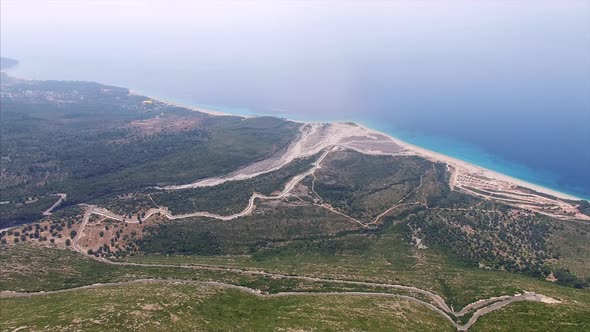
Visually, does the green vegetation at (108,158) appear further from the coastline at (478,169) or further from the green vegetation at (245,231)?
the coastline at (478,169)

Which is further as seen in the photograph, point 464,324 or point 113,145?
point 113,145

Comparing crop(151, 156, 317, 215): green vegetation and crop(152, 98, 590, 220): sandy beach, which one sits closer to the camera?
crop(151, 156, 317, 215): green vegetation

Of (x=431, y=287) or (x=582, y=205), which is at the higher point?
(x=582, y=205)

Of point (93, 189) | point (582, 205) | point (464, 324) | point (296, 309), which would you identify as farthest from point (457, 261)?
point (93, 189)

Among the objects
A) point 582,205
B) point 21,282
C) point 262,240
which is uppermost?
point 582,205

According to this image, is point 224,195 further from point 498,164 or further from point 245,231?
point 498,164

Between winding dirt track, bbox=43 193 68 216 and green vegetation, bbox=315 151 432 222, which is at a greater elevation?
green vegetation, bbox=315 151 432 222

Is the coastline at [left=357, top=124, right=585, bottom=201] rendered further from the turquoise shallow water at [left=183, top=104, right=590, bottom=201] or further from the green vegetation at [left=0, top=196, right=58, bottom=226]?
the green vegetation at [left=0, top=196, right=58, bottom=226]

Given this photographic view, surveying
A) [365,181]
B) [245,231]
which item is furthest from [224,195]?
[365,181]

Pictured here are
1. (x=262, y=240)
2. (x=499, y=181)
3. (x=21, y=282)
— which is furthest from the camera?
(x=499, y=181)

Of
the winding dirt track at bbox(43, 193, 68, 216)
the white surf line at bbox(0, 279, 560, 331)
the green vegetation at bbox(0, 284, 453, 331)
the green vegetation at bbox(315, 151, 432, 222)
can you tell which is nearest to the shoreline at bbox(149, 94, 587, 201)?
the green vegetation at bbox(315, 151, 432, 222)

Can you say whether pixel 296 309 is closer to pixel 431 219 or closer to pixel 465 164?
pixel 431 219
